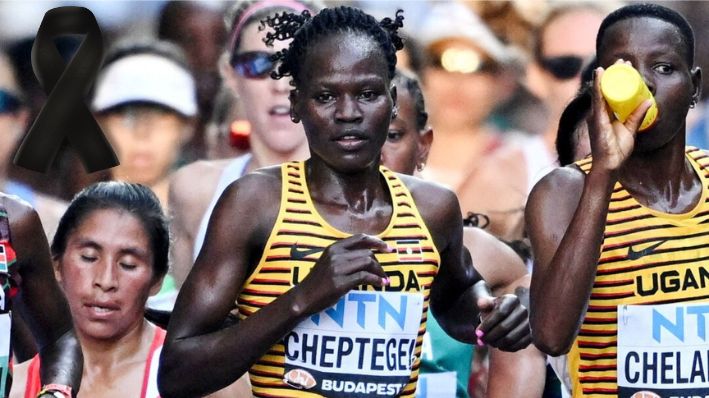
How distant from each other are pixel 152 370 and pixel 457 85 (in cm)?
255

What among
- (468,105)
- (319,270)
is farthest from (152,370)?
(468,105)

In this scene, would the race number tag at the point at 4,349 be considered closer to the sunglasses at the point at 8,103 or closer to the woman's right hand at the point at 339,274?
the woman's right hand at the point at 339,274

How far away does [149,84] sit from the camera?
6.91 m

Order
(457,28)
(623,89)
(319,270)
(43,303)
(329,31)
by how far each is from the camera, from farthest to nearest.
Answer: (457,28), (43,303), (329,31), (319,270), (623,89)

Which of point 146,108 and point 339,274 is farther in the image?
point 146,108

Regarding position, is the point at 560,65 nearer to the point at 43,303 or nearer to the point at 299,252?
the point at 299,252

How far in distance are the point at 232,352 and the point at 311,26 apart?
0.99 metres

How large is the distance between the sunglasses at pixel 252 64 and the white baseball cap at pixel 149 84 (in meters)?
0.25

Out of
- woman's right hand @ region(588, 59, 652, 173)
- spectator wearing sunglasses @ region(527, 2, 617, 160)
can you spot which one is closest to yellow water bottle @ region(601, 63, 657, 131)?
woman's right hand @ region(588, 59, 652, 173)

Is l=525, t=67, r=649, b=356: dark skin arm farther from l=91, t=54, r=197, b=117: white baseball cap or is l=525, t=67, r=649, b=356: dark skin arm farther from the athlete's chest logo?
l=91, t=54, r=197, b=117: white baseball cap

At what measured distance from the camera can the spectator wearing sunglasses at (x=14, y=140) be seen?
6621mm

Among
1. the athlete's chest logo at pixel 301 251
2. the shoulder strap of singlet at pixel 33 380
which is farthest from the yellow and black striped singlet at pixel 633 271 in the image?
the shoulder strap of singlet at pixel 33 380

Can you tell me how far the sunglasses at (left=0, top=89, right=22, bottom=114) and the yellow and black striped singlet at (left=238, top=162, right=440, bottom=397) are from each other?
2727mm

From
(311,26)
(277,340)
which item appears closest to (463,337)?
(277,340)
